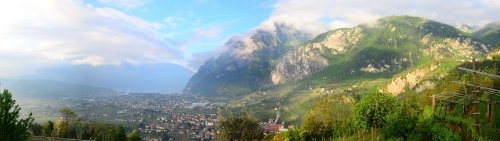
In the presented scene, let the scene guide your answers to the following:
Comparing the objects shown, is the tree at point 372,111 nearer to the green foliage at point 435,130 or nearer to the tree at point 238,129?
the green foliage at point 435,130

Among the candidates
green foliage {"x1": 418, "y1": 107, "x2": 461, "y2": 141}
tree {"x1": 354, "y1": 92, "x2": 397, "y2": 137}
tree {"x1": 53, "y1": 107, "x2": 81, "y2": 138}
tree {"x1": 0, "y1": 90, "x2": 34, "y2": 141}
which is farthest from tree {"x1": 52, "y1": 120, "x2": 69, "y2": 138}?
green foliage {"x1": 418, "y1": 107, "x2": 461, "y2": 141}

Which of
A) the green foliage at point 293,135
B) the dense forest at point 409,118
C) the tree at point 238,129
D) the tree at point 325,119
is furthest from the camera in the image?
the tree at point 238,129

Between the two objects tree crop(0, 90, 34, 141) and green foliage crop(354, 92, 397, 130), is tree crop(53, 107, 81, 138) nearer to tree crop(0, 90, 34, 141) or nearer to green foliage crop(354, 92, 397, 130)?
green foliage crop(354, 92, 397, 130)

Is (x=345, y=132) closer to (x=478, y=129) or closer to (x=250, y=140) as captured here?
(x=250, y=140)

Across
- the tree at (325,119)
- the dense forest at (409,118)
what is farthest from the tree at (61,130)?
the tree at (325,119)

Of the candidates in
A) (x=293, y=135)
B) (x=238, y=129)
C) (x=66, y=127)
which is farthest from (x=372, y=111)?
(x=66, y=127)

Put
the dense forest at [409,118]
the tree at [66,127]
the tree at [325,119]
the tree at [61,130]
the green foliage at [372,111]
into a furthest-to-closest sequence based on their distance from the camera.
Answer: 1. the tree at [66,127]
2. the tree at [61,130]
3. the tree at [325,119]
4. the green foliage at [372,111]
5. the dense forest at [409,118]
